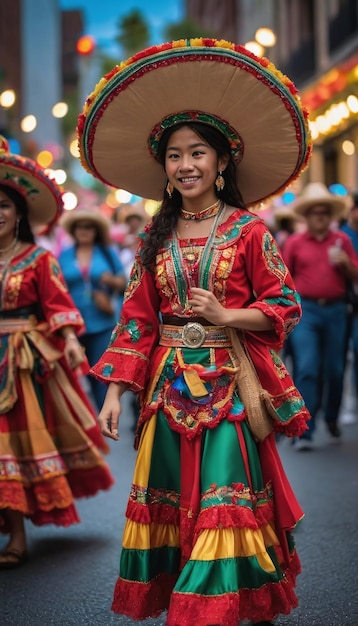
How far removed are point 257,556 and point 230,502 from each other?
0.21 meters

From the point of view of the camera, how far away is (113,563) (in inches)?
204

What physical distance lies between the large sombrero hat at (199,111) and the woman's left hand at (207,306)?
75 cm

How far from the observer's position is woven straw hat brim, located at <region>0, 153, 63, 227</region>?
17.8 feet

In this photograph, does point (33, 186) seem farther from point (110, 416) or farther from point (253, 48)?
point (253, 48)

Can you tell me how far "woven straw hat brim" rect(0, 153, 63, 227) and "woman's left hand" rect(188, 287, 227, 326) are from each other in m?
2.08

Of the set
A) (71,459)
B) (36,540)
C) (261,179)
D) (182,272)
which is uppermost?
(261,179)

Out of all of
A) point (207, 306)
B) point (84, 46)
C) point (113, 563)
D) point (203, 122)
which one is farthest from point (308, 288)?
point (84, 46)

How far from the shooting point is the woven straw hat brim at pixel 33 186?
214 inches

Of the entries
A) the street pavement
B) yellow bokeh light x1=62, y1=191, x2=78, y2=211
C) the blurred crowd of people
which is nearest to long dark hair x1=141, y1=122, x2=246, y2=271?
the street pavement

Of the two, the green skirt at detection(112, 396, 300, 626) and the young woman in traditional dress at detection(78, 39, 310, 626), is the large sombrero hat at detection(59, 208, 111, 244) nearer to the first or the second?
the young woman in traditional dress at detection(78, 39, 310, 626)

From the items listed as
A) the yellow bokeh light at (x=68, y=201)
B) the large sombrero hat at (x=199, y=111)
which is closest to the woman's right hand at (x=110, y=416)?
the large sombrero hat at (x=199, y=111)

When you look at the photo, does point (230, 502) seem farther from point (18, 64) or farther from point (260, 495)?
point (18, 64)

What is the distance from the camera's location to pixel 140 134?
13.5 feet

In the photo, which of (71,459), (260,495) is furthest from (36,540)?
(260,495)
